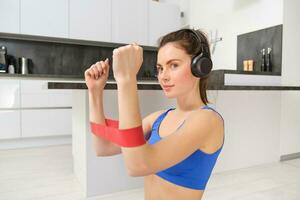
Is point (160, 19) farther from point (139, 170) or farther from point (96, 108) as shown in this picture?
point (139, 170)

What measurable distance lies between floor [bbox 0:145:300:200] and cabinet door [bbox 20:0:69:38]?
1.62 metres

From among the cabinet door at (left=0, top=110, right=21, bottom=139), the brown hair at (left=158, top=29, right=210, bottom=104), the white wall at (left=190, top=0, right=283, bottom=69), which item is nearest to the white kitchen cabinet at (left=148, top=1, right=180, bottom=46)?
the white wall at (left=190, top=0, right=283, bottom=69)

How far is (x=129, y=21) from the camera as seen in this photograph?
3732 mm

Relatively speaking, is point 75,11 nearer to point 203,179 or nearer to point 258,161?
point 258,161

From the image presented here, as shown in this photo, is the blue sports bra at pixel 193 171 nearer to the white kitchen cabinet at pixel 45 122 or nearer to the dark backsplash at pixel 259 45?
the dark backsplash at pixel 259 45

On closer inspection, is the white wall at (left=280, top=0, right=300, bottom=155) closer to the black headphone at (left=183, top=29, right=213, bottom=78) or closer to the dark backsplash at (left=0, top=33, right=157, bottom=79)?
the dark backsplash at (left=0, top=33, right=157, bottom=79)

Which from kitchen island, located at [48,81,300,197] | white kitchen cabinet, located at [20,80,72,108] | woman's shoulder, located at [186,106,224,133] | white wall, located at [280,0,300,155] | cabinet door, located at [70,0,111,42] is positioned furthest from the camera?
cabinet door, located at [70,0,111,42]

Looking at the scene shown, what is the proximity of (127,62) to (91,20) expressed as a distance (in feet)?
10.7

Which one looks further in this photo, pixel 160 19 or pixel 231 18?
pixel 160 19

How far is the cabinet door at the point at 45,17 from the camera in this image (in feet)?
10.4

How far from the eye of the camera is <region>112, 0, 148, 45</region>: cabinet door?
12.0 ft

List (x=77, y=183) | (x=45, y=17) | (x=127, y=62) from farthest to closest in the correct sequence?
(x=45, y=17) → (x=77, y=183) → (x=127, y=62)

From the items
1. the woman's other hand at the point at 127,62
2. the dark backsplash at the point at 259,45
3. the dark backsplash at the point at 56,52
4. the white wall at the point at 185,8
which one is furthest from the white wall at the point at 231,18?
the woman's other hand at the point at 127,62

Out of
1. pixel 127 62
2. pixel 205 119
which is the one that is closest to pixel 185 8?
pixel 205 119
